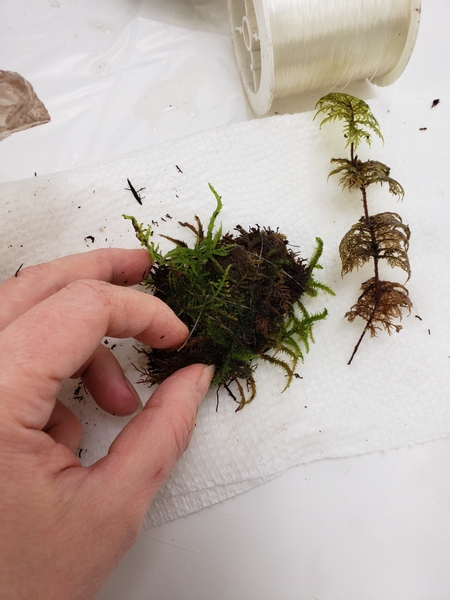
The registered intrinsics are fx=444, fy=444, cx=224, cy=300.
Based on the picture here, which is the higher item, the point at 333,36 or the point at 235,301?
the point at 333,36

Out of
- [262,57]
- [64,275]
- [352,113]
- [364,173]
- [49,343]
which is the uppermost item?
[262,57]

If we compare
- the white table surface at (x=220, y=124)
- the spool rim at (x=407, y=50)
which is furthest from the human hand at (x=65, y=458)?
the spool rim at (x=407, y=50)

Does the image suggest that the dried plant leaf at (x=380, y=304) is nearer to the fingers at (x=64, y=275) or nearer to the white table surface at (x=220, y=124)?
the white table surface at (x=220, y=124)

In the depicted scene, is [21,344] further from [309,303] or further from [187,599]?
[187,599]

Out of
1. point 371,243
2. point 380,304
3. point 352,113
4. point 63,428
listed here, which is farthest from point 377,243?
point 63,428

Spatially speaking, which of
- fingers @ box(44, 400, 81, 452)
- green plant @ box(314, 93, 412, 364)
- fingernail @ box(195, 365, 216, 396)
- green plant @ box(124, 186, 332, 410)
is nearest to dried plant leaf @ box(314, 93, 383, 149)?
green plant @ box(314, 93, 412, 364)

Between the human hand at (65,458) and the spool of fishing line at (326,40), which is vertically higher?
the spool of fishing line at (326,40)

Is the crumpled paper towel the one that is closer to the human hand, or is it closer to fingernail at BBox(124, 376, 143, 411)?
fingernail at BBox(124, 376, 143, 411)

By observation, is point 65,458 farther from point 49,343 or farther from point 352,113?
point 352,113
